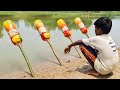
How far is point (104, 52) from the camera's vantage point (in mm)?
4883

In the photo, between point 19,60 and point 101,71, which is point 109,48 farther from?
point 19,60

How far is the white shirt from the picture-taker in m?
4.86

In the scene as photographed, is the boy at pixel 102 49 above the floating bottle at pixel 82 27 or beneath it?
beneath

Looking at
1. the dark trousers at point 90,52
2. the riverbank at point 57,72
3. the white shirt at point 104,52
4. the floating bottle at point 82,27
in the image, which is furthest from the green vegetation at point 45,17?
the white shirt at point 104,52

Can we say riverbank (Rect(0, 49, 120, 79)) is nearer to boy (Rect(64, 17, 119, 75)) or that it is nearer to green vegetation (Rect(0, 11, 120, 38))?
boy (Rect(64, 17, 119, 75))

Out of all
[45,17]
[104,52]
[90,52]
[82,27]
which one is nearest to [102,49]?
[104,52]

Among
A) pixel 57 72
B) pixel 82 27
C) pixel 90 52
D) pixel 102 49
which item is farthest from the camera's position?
pixel 82 27

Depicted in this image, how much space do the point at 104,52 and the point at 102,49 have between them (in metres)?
0.07

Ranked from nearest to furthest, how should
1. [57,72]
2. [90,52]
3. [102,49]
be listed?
1. [102,49]
2. [90,52]
3. [57,72]

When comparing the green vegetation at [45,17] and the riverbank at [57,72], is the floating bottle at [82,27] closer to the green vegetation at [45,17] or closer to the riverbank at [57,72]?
the riverbank at [57,72]

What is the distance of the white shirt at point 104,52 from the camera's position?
4855mm

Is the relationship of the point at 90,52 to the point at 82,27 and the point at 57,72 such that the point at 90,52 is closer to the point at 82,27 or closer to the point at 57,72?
the point at 57,72

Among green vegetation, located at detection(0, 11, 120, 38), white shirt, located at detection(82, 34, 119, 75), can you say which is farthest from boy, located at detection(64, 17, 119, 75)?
green vegetation, located at detection(0, 11, 120, 38)
